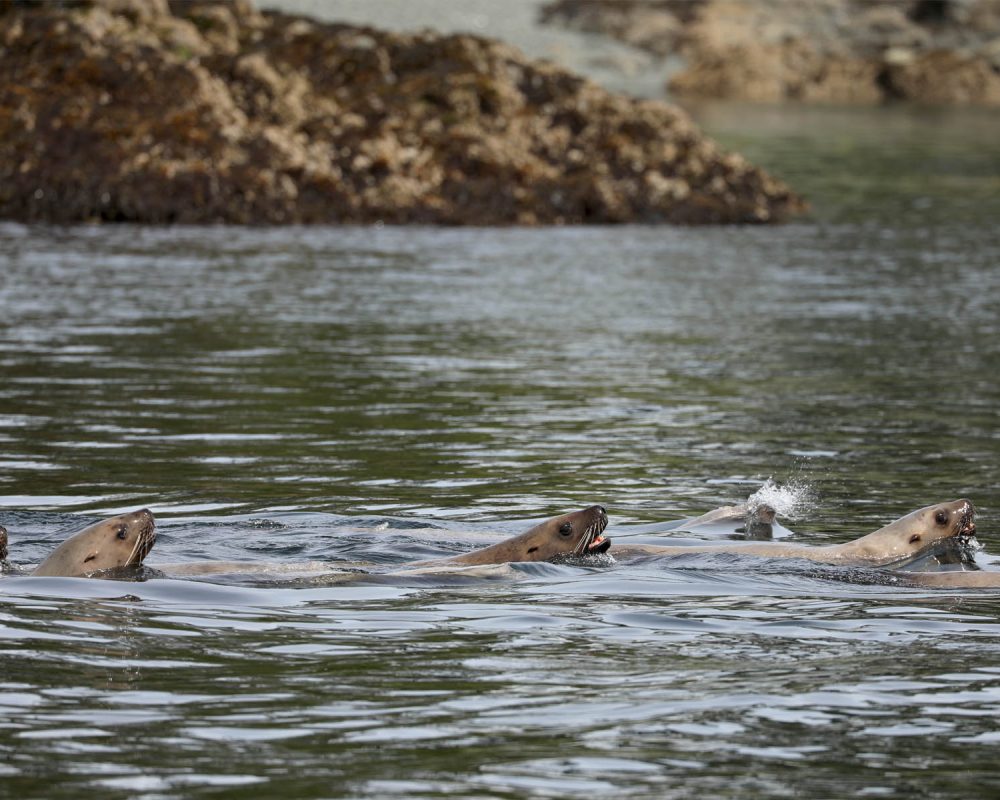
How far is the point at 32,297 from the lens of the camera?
81.3 feet

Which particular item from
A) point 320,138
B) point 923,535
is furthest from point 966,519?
point 320,138

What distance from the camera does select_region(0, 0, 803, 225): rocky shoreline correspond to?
34188 millimetres

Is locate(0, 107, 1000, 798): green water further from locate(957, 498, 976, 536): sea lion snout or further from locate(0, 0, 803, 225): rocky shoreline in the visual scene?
locate(0, 0, 803, 225): rocky shoreline

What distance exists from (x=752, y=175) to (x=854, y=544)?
26.3 meters

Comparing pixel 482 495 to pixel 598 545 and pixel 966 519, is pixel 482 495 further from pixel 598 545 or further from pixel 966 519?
pixel 966 519

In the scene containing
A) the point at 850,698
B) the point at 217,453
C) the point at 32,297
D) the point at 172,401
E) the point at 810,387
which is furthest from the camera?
the point at 32,297

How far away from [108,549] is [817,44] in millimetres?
84676

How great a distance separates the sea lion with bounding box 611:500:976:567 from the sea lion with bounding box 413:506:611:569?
292 millimetres

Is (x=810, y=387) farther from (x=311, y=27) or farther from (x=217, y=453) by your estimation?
(x=311, y=27)

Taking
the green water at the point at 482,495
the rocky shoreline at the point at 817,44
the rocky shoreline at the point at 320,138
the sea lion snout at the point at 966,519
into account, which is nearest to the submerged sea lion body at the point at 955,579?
the green water at the point at 482,495

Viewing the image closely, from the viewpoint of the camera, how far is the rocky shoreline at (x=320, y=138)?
3419 centimetres

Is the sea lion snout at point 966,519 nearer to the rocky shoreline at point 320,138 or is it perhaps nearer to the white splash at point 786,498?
the white splash at point 786,498

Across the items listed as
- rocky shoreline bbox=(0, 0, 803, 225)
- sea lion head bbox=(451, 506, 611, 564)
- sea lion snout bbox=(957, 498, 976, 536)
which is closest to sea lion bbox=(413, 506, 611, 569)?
sea lion head bbox=(451, 506, 611, 564)

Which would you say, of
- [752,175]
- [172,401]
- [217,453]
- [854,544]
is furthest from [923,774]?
[752,175]
